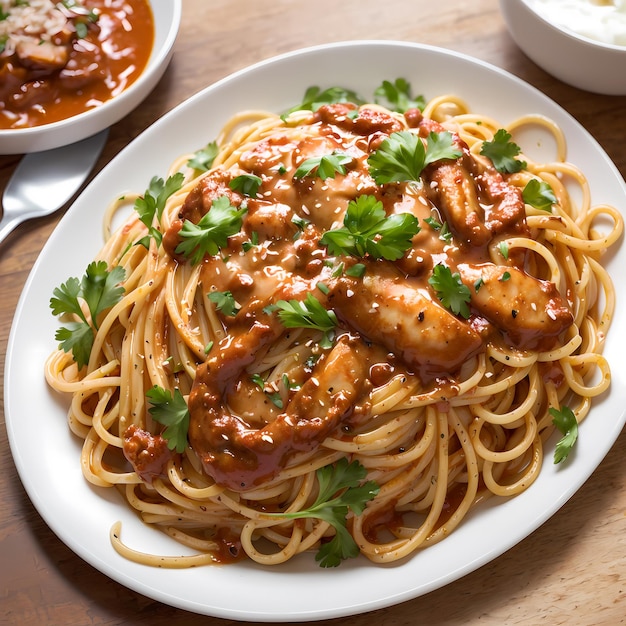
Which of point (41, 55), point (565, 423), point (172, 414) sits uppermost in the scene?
point (41, 55)

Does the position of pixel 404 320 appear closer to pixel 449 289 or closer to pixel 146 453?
pixel 449 289

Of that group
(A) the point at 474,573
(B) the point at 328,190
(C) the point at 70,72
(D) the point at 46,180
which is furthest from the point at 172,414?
(C) the point at 70,72

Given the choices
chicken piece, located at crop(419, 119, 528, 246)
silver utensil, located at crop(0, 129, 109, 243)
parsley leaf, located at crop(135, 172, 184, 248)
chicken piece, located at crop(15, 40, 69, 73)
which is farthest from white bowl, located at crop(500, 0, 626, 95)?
chicken piece, located at crop(15, 40, 69, 73)

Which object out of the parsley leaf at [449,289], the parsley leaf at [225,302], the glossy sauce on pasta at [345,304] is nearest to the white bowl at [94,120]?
the glossy sauce on pasta at [345,304]

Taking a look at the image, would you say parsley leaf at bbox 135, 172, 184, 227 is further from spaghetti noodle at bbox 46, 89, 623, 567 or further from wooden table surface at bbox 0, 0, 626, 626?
wooden table surface at bbox 0, 0, 626, 626

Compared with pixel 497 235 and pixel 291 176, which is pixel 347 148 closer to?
pixel 291 176

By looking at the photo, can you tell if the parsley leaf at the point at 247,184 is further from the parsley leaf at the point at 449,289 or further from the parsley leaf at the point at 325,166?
the parsley leaf at the point at 449,289

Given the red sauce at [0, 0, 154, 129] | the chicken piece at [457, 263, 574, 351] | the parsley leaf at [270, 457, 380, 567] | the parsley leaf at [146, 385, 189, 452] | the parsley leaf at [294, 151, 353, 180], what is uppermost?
the parsley leaf at [294, 151, 353, 180]

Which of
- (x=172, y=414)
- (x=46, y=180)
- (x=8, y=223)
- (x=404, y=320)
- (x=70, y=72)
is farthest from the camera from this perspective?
(x=70, y=72)
